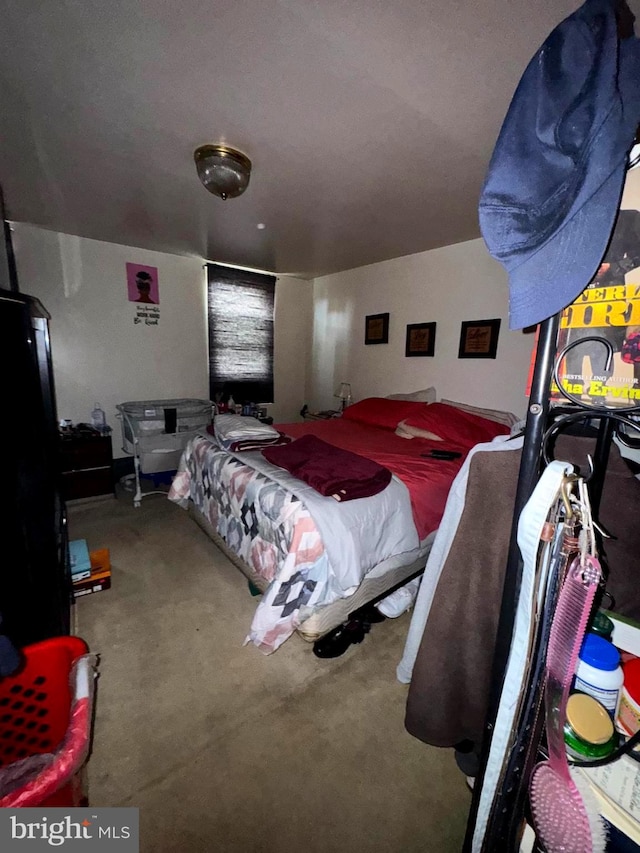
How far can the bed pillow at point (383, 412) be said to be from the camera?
10.2ft

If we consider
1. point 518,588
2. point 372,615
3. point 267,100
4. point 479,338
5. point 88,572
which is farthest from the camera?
point 479,338

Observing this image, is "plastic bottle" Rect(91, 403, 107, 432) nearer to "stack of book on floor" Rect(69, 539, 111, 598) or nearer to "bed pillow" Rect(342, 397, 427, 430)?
"stack of book on floor" Rect(69, 539, 111, 598)

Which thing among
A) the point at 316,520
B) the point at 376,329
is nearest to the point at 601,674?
the point at 316,520

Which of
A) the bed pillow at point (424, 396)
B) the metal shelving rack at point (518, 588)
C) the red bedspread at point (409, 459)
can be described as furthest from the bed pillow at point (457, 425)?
the metal shelving rack at point (518, 588)

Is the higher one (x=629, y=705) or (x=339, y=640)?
(x=629, y=705)

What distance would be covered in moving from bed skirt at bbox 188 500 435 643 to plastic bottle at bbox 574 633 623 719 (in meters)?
1.12

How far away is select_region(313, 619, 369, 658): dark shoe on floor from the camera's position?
1658 millimetres

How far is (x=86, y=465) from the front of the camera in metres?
3.17

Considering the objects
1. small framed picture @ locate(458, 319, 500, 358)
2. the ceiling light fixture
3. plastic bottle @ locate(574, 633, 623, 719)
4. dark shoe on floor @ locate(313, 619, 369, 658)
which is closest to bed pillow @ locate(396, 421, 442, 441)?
small framed picture @ locate(458, 319, 500, 358)

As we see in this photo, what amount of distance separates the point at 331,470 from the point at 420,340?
7.28ft

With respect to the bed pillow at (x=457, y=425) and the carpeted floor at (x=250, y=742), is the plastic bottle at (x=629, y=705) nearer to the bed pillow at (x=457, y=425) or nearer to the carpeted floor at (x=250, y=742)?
the carpeted floor at (x=250, y=742)

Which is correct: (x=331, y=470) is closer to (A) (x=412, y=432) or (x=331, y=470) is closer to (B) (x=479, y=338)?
(A) (x=412, y=432)

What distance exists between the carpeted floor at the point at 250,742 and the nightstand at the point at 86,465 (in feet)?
4.96

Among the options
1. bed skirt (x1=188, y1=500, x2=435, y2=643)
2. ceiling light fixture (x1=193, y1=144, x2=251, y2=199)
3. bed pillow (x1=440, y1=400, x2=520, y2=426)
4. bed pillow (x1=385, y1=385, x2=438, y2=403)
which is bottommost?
bed skirt (x1=188, y1=500, x2=435, y2=643)
